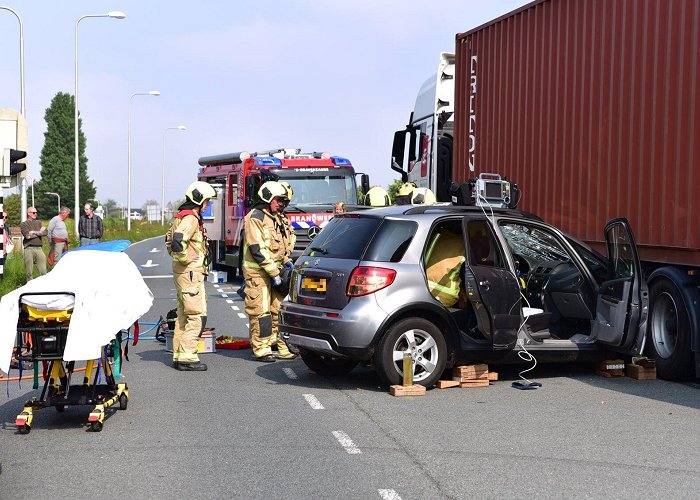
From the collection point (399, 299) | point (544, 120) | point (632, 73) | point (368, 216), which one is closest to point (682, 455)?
point (399, 299)

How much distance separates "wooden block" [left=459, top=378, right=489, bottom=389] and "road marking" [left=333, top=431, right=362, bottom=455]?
2.37 meters

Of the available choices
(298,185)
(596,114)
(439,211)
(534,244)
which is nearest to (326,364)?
(439,211)

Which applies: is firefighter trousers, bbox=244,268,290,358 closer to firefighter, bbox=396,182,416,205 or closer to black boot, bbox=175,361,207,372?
black boot, bbox=175,361,207,372

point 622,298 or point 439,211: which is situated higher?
point 439,211

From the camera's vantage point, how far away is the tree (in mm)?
136750

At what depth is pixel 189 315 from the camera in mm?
10898

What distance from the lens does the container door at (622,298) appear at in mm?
9617

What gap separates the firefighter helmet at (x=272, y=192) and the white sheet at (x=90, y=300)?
3.76 metres

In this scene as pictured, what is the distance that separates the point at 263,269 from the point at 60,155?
13046 cm

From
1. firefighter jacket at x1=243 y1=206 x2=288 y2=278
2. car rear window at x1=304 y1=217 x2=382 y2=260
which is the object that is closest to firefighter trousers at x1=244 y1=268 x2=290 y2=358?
firefighter jacket at x1=243 y1=206 x2=288 y2=278

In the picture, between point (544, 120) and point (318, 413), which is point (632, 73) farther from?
point (318, 413)

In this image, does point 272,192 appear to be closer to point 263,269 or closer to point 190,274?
point 263,269

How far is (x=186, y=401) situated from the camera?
29.5 feet

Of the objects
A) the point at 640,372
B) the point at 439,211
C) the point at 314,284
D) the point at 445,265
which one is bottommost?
the point at 640,372
